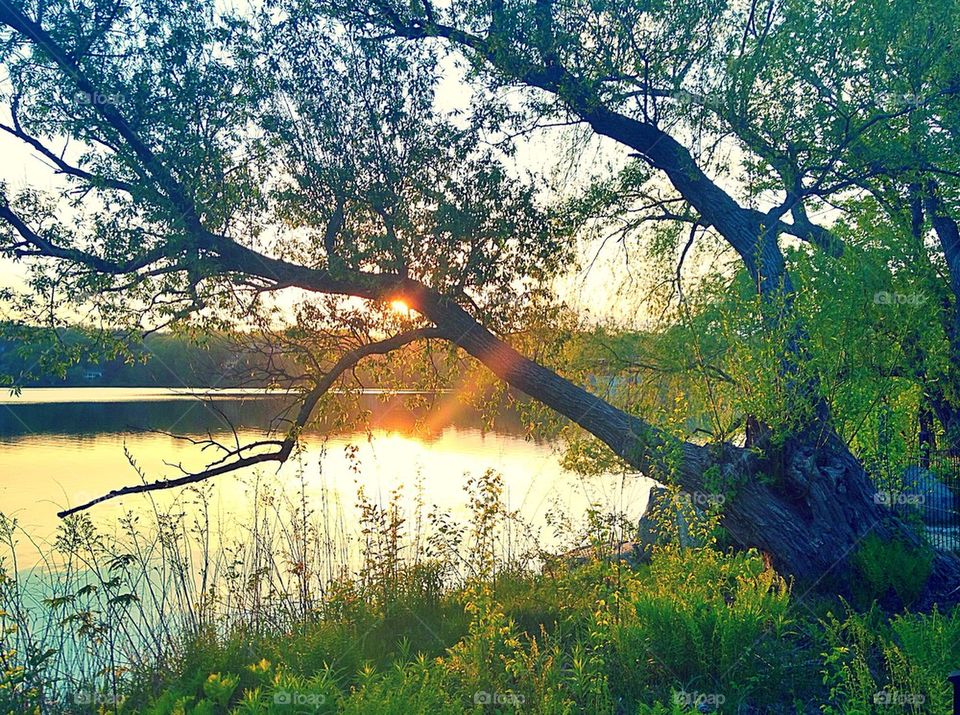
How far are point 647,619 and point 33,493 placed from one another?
15956 mm

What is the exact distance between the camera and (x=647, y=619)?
493 centimetres

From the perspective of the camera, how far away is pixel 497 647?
496 cm

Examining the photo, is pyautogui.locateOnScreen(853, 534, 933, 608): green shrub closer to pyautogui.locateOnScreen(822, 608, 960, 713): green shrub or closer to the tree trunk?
the tree trunk

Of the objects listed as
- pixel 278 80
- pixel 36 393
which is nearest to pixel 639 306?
pixel 278 80

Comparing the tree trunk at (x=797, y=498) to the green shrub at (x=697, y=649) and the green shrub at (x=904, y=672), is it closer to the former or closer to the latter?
the green shrub at (x=904, y=672)

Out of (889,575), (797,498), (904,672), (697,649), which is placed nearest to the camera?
(904,672)

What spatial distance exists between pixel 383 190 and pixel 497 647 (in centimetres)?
489

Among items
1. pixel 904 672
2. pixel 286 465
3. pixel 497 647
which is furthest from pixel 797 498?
pixel 286 465

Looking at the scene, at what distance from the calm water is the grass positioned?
3.44ft

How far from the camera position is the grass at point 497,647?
4.31 meters

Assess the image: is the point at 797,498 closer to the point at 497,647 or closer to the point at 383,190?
the point at 497,647

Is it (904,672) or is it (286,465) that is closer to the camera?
(904,672)

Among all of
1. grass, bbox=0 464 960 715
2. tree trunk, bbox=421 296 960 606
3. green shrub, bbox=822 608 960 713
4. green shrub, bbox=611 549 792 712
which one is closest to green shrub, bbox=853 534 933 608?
grass, bbox=0 464 960 715

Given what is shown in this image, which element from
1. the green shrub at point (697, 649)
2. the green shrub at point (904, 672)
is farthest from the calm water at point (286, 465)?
the green shrub at point (904, 672)
